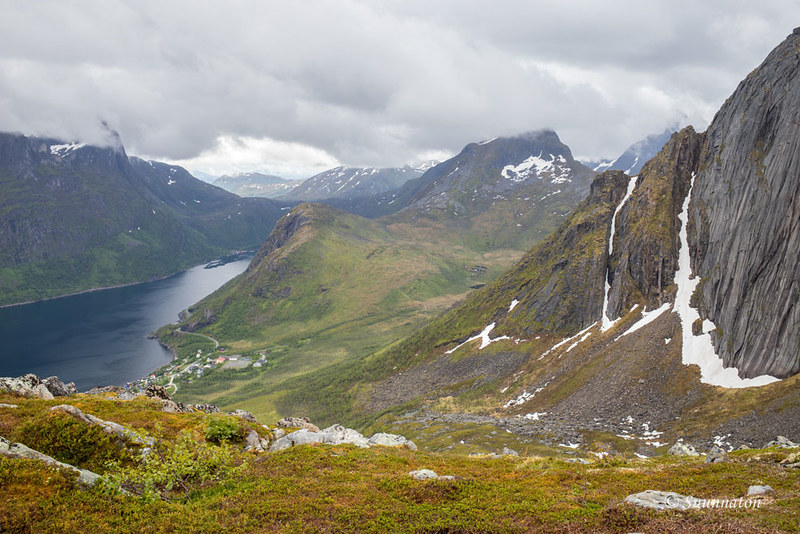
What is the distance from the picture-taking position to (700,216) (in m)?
111

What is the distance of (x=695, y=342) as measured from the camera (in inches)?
3556

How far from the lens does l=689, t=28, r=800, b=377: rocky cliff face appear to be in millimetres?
74000

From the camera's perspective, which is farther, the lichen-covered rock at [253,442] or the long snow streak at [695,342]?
the long snow streak at [695,342]

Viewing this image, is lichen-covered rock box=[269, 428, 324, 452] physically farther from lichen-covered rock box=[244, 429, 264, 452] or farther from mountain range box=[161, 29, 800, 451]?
mountain range box=[161, 29, 800, 451]

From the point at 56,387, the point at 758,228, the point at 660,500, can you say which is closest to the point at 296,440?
the point at 660,500

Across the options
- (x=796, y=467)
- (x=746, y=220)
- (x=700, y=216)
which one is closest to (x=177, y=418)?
(x=796, y=467)

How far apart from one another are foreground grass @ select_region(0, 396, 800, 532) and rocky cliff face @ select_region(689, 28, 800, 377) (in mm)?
55458

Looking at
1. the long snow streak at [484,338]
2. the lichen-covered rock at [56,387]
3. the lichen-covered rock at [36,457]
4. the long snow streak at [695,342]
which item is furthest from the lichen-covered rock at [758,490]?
the long snow streak at [484,338]

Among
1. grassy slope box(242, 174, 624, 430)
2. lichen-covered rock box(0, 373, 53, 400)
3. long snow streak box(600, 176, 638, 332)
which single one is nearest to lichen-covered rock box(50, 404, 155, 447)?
lichen-covered rock box(0, 373, 53, 400)

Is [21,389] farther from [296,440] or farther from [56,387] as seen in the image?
[296,440]

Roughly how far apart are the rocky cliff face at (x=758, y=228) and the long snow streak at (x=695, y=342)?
6.23 ft

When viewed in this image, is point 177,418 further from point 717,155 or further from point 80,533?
point 717,155

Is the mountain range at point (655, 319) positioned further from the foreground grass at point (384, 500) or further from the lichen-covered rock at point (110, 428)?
the lichen-covered rock at point (110, 428)

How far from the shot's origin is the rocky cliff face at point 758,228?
74000 mm
